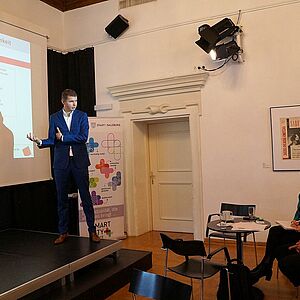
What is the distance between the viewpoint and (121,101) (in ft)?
20.9

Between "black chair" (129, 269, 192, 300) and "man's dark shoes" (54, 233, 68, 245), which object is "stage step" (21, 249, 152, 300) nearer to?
"man's dark shoes" (54, 233, 68, 245)

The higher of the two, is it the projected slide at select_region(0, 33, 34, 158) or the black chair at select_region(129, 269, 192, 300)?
the projected slide at select_region(0, 33, 34, 158)

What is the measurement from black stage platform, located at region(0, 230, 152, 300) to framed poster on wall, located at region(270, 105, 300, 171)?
7.54ft

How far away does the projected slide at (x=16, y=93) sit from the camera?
17.2 ft

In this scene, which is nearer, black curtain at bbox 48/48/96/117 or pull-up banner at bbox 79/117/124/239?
pull-up banner at bbox 79/117/124/239

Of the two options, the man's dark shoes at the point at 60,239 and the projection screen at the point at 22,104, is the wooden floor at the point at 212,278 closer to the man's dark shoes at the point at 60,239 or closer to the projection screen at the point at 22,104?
the man's dark shoes at the point at 60,239

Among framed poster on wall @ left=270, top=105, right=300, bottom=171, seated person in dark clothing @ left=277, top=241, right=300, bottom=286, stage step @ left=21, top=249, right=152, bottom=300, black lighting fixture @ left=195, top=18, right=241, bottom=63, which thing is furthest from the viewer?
black lighting fixture @ left=195, top=18, right=241, bottom=63

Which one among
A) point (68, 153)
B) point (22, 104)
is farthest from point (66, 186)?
point (22, 104)

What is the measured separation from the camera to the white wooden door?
634 cm

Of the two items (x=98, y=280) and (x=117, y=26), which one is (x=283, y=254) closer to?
(x=98, y=280)

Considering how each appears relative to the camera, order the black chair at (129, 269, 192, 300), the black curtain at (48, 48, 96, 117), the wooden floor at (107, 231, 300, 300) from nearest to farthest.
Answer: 1. the black chair at (129, 269, 192, 300)
2. the wooden floor at (107, 231, 300, 300)
3. the black curtain at (48, 48, 96, 117)

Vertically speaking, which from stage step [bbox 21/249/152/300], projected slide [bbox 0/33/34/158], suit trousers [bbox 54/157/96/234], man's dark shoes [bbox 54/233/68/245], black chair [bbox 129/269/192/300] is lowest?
stage step [bbox 21/249/152/300]

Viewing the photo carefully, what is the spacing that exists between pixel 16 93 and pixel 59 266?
3.02 m

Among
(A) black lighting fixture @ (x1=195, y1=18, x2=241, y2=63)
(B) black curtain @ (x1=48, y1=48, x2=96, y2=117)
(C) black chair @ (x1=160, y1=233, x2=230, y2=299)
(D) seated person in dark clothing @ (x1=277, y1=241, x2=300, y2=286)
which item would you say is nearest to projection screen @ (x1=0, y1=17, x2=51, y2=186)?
(B) black curtain @ (x1=48, y1=48, x2=96, y2=117)
